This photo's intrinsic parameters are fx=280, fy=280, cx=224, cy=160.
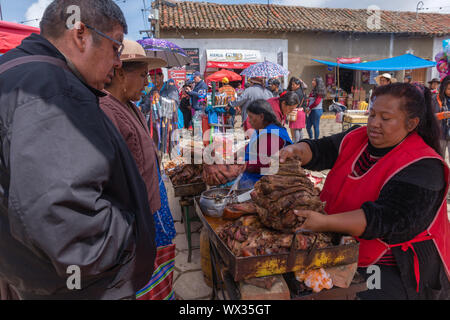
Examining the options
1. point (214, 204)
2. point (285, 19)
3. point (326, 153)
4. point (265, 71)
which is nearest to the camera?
point (214, 204)

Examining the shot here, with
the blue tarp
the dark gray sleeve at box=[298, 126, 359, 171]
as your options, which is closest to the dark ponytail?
the dark gray sleeve at box=[298, 126, 359, 171]

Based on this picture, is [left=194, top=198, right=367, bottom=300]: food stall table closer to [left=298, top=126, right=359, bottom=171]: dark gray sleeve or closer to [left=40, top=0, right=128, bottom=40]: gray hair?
[left=298, top=126, right=359, bottom=171]: dark gray sleeve

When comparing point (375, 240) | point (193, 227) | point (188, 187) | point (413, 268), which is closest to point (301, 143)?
point (375, 240)

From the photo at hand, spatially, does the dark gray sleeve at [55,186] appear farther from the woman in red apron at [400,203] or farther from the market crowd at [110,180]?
the woman in red apron at [400,203]

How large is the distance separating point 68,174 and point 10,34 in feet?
15.1

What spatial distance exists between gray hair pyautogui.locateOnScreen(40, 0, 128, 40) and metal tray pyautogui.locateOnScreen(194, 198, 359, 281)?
1158 millimetres

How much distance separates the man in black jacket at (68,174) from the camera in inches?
31.0

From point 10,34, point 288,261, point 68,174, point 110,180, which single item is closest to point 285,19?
point 10,34

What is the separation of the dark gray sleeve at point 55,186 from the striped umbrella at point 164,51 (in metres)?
5.76

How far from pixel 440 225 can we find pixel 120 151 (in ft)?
6.04

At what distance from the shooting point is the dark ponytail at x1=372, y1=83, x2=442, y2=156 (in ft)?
5.56

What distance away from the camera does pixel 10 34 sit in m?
4.07

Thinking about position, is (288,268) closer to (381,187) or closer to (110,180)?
(381,187)

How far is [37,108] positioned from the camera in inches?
31.9
